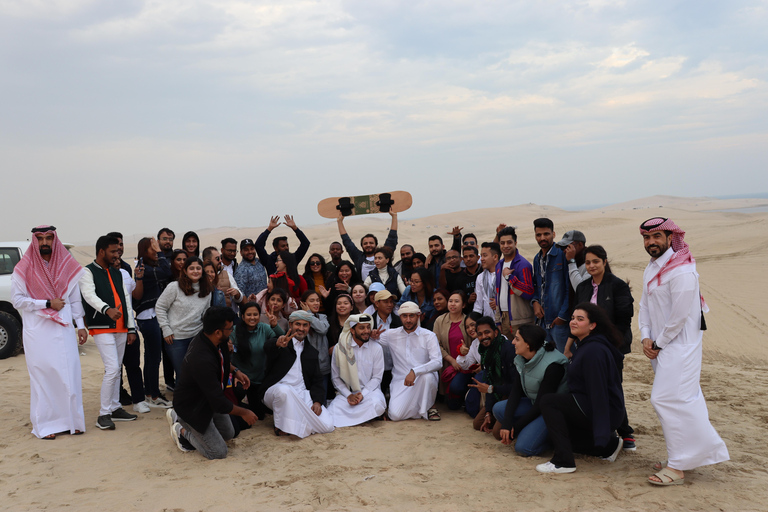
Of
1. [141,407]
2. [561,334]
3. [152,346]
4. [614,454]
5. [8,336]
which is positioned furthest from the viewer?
[8,336]

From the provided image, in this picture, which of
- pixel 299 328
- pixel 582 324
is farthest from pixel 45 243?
pixel 582 324

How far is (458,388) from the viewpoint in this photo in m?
6.17

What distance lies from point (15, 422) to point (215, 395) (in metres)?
2.77

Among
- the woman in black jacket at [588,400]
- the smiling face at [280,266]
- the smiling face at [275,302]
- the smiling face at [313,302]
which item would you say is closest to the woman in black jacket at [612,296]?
the woman in black jacket at [588,400]

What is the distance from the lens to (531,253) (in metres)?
21.6

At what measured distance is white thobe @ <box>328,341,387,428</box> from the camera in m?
5.92

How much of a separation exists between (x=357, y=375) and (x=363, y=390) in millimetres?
210

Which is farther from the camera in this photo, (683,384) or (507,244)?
(507,244)

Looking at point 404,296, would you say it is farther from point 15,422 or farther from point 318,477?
Answer: point 15,422

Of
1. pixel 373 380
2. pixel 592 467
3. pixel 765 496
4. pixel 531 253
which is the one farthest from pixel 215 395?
pixel 531 253

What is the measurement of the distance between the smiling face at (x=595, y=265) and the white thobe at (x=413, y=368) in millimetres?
1858

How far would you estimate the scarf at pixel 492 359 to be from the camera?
552 centimetres

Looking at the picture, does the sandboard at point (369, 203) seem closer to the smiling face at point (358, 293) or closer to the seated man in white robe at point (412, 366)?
the smiling face at point (358, 293)

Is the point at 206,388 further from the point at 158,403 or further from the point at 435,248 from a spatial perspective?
the point at 435,248
